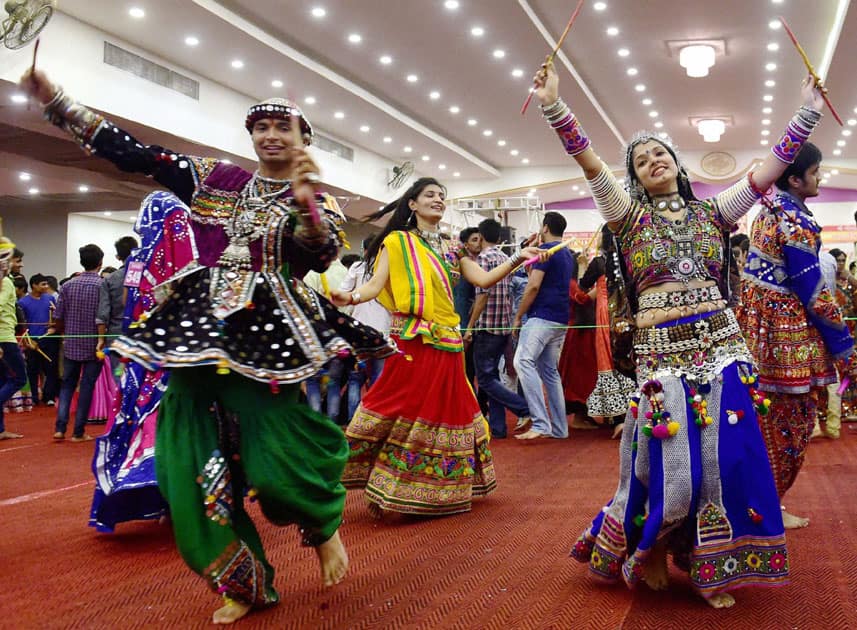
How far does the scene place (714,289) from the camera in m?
2.82

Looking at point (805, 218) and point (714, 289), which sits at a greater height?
point (805, 218)

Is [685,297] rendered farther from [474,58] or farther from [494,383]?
[474,58]

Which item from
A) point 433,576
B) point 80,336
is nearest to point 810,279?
point 433,576

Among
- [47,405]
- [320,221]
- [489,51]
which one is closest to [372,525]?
[320,221]

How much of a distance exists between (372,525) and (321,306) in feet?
5.13

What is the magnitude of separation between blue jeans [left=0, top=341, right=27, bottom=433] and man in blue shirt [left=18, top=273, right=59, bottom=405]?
235cm

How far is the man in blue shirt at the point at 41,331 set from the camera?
10344 mm

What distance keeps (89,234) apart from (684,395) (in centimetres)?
1910

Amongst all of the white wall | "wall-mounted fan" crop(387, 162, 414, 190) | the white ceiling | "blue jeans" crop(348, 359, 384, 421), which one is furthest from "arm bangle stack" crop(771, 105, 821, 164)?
the white wall

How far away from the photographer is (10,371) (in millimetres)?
7605

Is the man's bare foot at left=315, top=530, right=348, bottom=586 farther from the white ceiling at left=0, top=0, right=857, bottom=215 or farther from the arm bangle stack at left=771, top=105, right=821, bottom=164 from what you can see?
the white ceiling at left=0, top=0, right=857, bottom=215

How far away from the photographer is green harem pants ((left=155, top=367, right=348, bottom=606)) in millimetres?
2398

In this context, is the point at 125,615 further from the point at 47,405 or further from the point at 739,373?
the point at 47,405

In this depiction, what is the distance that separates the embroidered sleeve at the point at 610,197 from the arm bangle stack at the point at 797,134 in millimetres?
502
